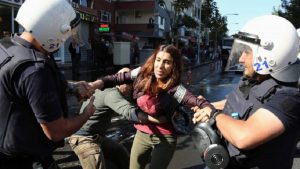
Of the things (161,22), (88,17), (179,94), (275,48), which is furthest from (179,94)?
(161,22)

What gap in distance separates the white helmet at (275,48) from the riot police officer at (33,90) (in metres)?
1.12

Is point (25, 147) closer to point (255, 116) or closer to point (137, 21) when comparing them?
point (255, 116)

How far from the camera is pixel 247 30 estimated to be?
243 cm

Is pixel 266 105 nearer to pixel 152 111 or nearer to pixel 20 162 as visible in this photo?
pixel 20 162

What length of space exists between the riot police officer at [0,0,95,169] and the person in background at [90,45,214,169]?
3.83 ft

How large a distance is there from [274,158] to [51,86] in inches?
51.3

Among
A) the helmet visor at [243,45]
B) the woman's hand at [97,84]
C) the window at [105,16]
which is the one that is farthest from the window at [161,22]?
the helmet visor at [243,45]

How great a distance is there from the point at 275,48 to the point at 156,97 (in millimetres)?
1538

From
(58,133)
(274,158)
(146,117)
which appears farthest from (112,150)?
(274,158)

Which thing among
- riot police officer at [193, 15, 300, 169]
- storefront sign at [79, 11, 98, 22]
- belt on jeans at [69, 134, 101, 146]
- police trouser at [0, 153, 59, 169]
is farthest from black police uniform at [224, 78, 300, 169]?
storefront sign at [79, 11, 98, 22]

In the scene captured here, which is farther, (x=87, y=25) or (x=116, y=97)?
(x=87, y=25)

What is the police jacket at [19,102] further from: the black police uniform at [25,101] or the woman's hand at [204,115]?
the woman's hand at [204,115]

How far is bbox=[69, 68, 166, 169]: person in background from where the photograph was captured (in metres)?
3.47

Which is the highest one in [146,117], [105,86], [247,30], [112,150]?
[247,30]
